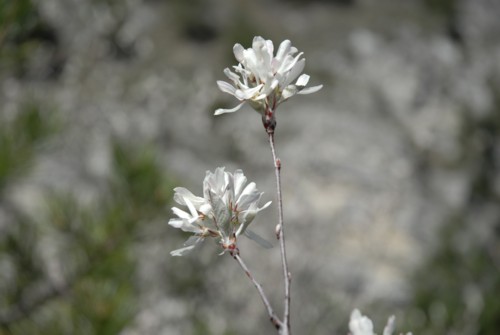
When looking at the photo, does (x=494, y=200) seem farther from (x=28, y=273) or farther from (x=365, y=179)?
(x=28, y=273)

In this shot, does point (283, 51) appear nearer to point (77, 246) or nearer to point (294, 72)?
point (294, 72)

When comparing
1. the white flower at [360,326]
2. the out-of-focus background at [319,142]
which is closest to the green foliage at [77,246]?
the out-of-focus background at [319,142]

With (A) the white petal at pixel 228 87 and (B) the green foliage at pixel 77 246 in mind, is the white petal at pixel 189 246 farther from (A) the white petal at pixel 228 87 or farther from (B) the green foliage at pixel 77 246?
(B) the green foliage at pixel 77 246

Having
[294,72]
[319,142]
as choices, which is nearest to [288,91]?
[294,72]

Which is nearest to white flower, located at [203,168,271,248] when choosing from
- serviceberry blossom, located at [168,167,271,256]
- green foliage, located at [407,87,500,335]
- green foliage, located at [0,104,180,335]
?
serviceberry blossom, located at [168,167,271,256]

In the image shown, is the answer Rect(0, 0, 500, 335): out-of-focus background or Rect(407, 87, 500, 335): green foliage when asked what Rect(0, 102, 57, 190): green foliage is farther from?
Rect(407, 87, 500, 335): green foliage

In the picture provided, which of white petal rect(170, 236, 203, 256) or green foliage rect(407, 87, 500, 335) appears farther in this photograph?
green foliage rect(407, 87, 500, 335)
